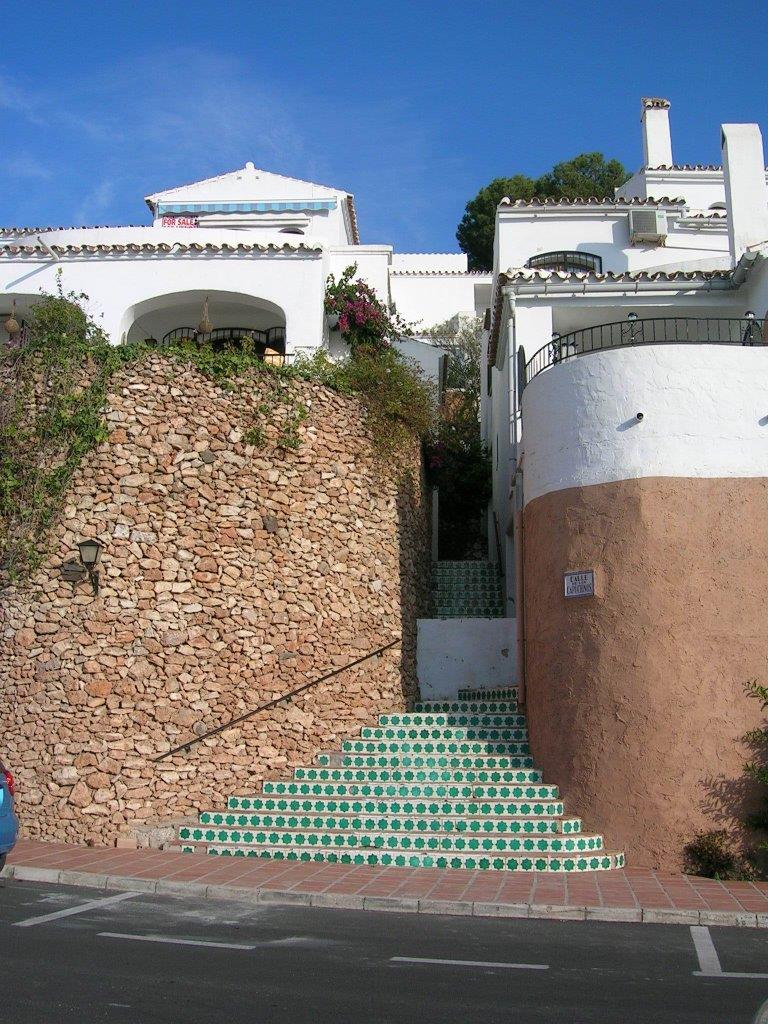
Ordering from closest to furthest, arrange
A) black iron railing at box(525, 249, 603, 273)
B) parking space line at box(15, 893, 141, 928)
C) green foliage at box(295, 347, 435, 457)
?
parking space line at box(15, 893, 141, 928)
green foliage at box(295, 347, 435, 457)
black iron railing at box(525, 249, 603, 273)

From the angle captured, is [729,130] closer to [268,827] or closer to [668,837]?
[668,837]

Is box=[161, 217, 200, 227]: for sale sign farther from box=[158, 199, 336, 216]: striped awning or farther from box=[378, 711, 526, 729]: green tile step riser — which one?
box=[378, 711, 526, 729]: green tile step riser

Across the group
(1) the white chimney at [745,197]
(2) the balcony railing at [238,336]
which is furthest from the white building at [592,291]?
(2) the balcony railing at [238,336]

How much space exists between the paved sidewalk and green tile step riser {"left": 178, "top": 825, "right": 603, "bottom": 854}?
36 centimetres

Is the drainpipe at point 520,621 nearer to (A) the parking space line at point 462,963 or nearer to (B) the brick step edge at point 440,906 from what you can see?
(B) the brick step edge at point 440,906

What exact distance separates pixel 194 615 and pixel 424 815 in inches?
162

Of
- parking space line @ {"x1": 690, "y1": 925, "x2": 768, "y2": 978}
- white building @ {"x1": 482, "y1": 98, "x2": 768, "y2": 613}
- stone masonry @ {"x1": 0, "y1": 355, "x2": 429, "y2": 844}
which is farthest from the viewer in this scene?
white building @ {"x1": 482, "y1": 98, "x2": 768, "y2": 613}

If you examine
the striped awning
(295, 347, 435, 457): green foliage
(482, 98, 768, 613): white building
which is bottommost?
(295, 347, 435, 457): green foliage

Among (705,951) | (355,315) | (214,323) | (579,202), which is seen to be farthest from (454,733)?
(579,202)

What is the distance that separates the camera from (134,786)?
11.6m

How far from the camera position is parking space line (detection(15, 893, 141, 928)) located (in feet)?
24.8

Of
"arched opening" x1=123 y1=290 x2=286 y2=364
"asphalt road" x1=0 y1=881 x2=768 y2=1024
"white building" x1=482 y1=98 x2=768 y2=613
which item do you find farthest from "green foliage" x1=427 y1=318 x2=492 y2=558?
"asphalt road" x1=0 y1=881 x2=768 y2=1024

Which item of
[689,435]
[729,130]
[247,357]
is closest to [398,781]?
[689,435]

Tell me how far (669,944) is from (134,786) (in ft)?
22.8
